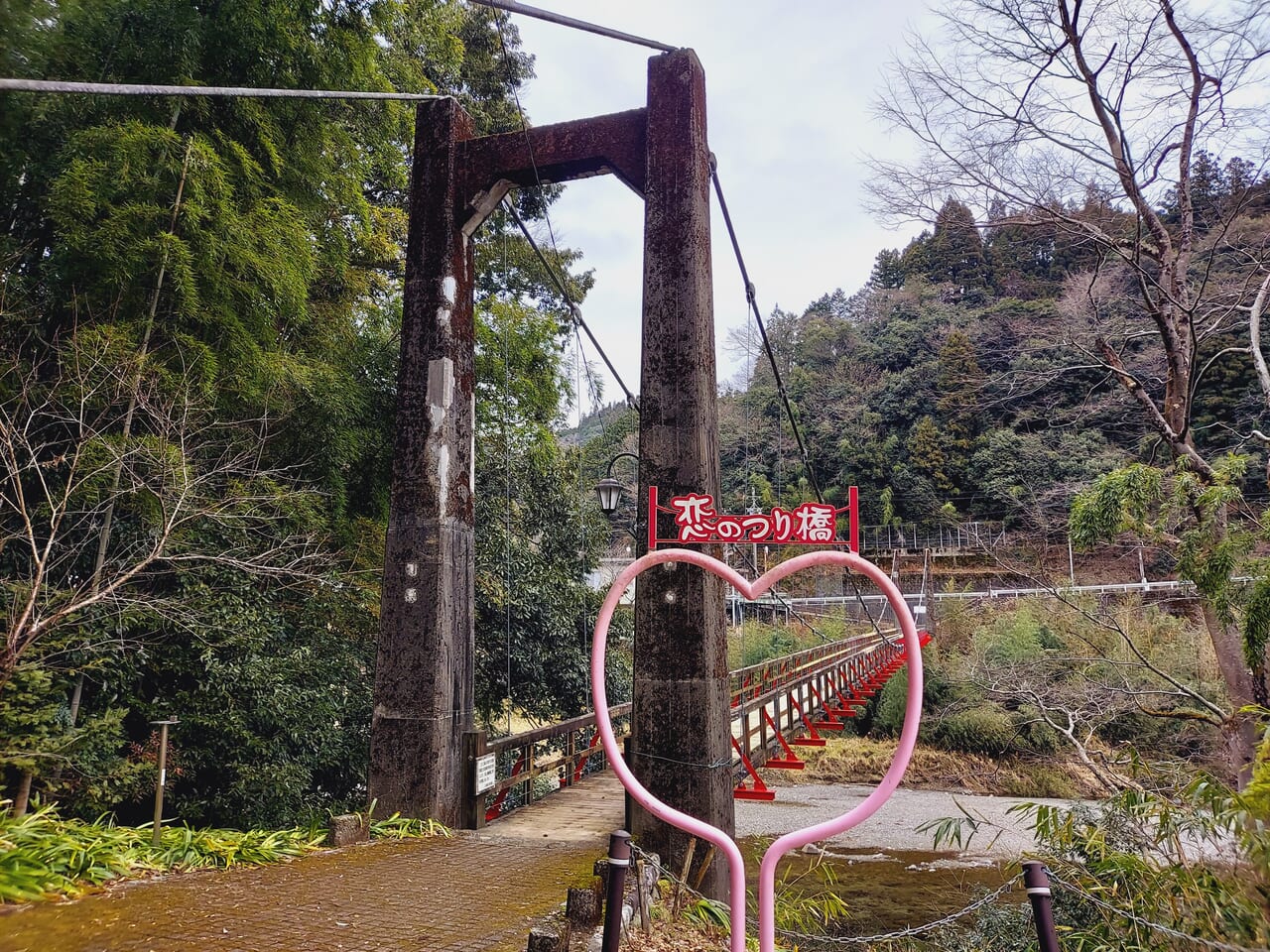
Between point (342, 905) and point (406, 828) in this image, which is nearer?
point (342, 905)

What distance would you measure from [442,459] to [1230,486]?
13.1 ft

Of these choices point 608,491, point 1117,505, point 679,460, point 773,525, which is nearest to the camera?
point 773,525

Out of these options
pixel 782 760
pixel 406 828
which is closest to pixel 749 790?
pixel 782 760

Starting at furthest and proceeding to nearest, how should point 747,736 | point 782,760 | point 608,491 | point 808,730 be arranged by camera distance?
point 808,730 → point 782,760 → point 747,736 → point 608,491

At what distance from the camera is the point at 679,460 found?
11.5 ft

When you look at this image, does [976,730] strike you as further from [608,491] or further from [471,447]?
[471,447]

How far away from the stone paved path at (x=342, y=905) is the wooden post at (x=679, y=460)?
0.54 meters

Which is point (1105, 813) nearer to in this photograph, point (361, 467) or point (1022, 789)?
point (361, 467)

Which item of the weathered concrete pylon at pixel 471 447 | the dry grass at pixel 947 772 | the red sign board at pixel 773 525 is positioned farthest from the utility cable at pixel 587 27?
the dry grass at pixel 947 772

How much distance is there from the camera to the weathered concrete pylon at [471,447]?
3391mm

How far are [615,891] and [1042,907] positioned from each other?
3.12ft

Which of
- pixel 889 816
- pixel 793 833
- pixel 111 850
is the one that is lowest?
pixel 889 816

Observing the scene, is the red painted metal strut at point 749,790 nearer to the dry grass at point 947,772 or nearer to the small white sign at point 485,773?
the small white sign at point 485,773

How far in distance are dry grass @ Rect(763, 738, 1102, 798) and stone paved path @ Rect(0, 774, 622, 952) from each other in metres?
8.54
